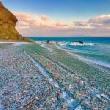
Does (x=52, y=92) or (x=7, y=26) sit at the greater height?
(x=7, y=26)

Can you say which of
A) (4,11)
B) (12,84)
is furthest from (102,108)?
(4,11)

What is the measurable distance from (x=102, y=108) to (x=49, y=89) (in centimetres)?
474

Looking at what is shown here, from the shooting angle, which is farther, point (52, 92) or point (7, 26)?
point (7, 26)

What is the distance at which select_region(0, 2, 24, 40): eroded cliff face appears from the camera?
368 feet

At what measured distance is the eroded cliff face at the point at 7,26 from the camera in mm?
112250

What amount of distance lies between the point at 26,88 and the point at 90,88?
14.0 ft

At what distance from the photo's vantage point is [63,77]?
23688 mm

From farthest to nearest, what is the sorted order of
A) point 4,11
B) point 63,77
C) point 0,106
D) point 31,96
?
1. point 4,11
2. point 63,77
3. point 31,96
4. point 0,106

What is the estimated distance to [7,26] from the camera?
114m

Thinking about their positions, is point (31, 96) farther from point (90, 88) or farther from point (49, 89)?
point (90, 88)

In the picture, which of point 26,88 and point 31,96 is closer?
point 31,96

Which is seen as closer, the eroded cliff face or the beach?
the beach

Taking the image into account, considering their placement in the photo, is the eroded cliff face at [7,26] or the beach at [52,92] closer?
the beach at [52,92]

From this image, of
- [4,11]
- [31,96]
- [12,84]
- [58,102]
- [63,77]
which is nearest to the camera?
[58,102]
